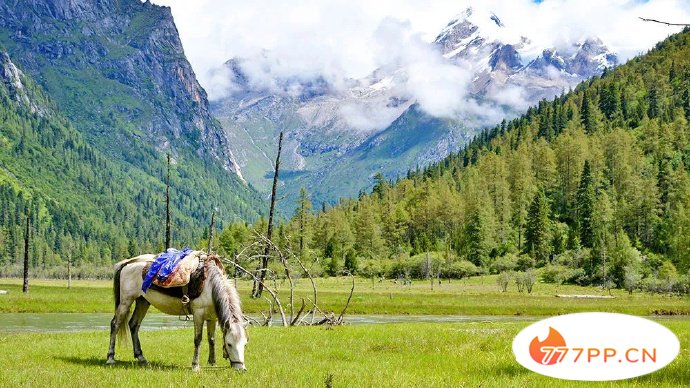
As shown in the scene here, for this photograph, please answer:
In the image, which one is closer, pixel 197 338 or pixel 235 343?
pixel 235 343

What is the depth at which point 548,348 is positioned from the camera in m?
13.1

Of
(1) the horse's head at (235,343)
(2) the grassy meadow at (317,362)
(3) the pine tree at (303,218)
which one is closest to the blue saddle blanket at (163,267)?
(2) the grassy meadow at (317,362)

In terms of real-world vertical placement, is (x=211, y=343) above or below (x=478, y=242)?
below

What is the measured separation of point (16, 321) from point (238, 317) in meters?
41.9

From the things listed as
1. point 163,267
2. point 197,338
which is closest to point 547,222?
point 163,267

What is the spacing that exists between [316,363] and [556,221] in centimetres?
15201

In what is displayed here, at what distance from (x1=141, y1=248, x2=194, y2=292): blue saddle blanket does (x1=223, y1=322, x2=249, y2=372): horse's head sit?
2497 millimetres

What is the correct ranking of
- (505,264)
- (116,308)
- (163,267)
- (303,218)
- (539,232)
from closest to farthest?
(163,267), (116,308), (505,264), (539,232), (303,218)

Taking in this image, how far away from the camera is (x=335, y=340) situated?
23500mm

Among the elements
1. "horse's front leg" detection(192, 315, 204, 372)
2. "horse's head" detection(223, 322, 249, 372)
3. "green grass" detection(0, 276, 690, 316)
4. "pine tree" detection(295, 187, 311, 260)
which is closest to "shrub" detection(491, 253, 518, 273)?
"pine tree" detection(295, 187, 311, 260)

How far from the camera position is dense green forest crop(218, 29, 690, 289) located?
126000 mm

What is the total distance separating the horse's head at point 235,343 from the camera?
601 inches

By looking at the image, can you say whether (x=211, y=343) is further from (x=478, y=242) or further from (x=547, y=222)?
(x=547, y=222)

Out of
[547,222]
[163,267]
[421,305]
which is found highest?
[547,222]
